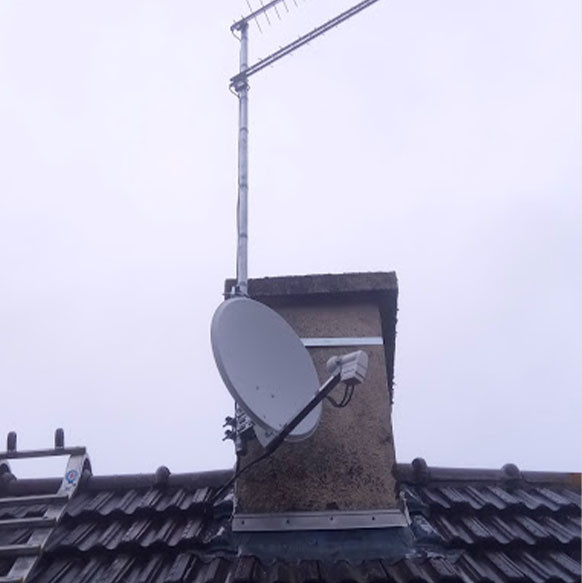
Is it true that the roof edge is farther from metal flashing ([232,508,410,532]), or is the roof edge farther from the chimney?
metal flashing ([232,508,410,532])

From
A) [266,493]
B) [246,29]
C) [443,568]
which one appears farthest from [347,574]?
[246,29]

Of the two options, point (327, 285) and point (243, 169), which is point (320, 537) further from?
point (243, 169)

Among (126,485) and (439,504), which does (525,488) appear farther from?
(126,485)

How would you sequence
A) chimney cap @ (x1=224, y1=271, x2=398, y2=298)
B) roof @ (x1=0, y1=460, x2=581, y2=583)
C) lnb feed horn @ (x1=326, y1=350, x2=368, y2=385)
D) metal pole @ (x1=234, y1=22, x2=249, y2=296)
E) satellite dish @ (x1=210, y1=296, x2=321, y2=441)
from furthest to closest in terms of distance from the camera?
chimney cap @ (x1=224, y1=271, x2=398, y2=298), metal pole @ (x1=234, y1=22, x2=249, y2=296), satellite dish @ (x1=210, y1=296, x2=321, y2=441), roof @ (x1=0, y1=460, x2=581, y2=583), lnb feed horn @ (x1=326, y1=350, x2=368, y2=385)

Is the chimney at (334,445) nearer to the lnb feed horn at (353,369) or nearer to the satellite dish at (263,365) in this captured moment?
the satellite dish at (263,365)

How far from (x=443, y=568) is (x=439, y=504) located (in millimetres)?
822

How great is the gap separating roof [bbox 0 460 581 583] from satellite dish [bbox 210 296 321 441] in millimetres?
711

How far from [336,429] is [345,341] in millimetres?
681

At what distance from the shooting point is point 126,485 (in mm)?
4477

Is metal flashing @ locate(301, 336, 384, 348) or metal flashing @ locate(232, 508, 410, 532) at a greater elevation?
metal flashing @ locate(301, 336, 384, 348)

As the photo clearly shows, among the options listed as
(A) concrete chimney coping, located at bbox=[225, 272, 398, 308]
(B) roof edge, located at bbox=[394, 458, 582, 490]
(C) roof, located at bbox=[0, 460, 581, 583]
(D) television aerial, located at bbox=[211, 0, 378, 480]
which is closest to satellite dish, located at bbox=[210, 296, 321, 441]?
(D) television aerial, located at bbox=[211, 0, 378, 480]

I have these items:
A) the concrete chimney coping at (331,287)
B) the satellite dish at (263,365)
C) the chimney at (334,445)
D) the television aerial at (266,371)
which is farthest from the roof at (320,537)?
the concrete chimney coping at (331,287)

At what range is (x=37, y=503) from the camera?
14.0ft

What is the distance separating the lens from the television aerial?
3355 mm
